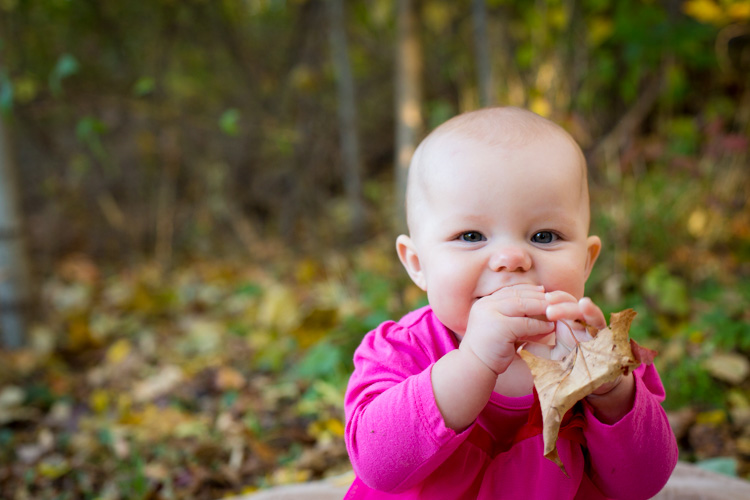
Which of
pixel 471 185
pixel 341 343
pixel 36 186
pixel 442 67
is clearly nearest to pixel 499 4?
pixel 442 67

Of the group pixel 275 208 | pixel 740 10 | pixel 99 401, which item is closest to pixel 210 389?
pixel 99 401

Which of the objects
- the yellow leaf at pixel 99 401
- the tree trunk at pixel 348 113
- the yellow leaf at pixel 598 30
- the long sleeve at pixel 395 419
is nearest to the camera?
the long sleeve at pixel 395 419

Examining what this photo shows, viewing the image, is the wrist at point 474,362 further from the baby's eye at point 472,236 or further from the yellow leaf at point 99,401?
the yellow leaf at point 99,401

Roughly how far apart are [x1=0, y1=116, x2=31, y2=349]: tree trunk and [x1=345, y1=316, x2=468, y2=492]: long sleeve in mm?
2790

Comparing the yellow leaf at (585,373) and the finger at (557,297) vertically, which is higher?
the finger at (557,297)

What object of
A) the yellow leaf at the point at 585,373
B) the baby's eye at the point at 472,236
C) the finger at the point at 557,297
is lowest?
the yellow leaf at the point at 585,373

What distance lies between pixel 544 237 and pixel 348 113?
3.46 metres

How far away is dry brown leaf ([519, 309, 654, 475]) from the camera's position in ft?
3.04

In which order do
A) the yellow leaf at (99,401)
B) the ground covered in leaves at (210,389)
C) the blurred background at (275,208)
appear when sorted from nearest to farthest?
the ground covered in leaves at (210,389) → the blurred background at (275,208) → the yellow leaf at (99,401)

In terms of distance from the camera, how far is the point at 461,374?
1.01m

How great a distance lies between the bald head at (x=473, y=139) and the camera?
1.12 metres

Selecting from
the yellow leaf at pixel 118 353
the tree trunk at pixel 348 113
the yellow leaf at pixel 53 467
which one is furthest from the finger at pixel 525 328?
the tree trunk at pixel 348 113

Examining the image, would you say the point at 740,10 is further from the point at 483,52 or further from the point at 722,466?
the point at 722,466

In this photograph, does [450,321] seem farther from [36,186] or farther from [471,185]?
[36,186]
